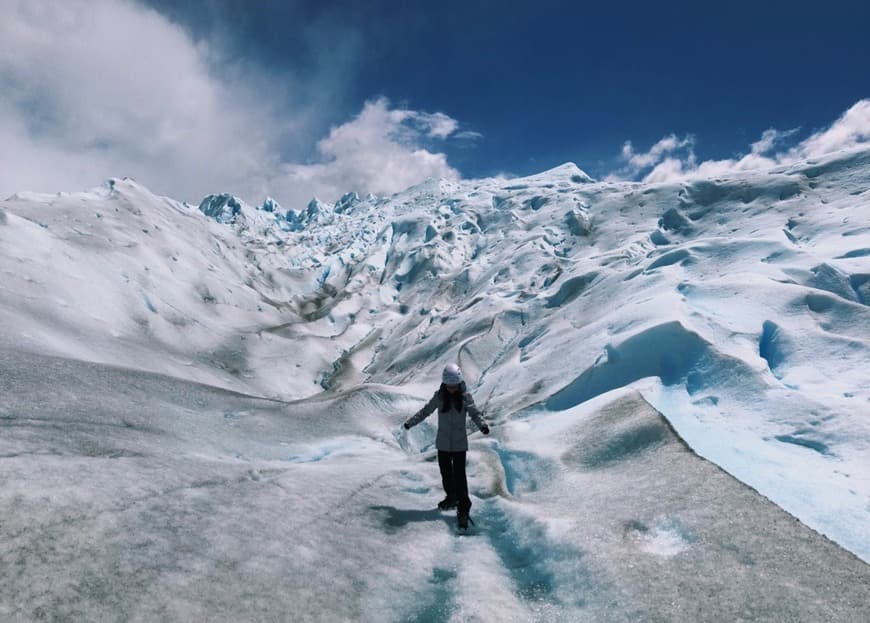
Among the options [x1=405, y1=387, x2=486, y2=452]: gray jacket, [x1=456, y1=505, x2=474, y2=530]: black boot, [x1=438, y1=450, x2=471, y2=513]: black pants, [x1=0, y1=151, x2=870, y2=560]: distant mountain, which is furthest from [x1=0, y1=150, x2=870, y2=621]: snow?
[x1=405, y1=387, x2=486, y2=452]: gray jacket

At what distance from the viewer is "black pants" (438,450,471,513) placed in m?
6.00

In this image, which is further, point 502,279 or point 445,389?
point 502,279

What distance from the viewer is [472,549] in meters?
5.35

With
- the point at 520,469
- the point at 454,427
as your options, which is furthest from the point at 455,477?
the point at 520,469

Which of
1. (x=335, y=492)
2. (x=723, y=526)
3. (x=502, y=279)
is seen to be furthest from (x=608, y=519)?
(x=502, y=279)

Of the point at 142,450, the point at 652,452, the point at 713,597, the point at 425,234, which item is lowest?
the point at 713,597

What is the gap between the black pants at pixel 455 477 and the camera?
6.00 metres

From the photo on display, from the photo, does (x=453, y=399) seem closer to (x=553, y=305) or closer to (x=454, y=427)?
(x=454, y=427)

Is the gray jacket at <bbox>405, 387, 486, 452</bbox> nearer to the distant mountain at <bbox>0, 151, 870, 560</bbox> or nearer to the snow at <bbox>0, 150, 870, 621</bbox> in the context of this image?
the snow at <bbox>0, 150, 870, 621</bbox>

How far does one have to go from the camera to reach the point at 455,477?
6078 millimetres

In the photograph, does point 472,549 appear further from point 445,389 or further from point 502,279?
point 502,279

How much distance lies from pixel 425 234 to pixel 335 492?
63933 mm

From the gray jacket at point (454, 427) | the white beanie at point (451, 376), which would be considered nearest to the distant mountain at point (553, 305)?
the gray jacket at point (454, 427)

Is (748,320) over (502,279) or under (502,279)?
under
